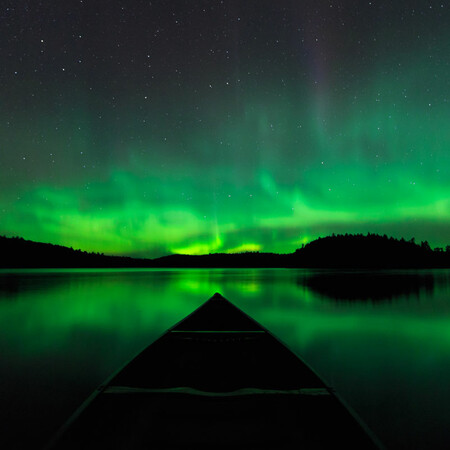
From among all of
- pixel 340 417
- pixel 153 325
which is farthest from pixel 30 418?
pixel 153 325

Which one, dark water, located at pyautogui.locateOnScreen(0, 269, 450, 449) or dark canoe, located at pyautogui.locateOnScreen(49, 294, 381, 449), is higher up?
dark canoe, located at pyautogui.locateOnScreen(49, 294, 381, 449)

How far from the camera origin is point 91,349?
39.1 feet

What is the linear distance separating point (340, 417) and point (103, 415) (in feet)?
9.59

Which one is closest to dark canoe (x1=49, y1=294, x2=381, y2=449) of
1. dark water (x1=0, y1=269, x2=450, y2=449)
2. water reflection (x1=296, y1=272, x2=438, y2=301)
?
dark water (x1=0, y1=269, x2=450, y2=449)

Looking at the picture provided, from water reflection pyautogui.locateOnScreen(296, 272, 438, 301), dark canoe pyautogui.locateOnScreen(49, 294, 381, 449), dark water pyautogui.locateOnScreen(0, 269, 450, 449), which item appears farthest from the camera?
water reflection pyautogui.locateOnScreen(296, 272, 438, 301)

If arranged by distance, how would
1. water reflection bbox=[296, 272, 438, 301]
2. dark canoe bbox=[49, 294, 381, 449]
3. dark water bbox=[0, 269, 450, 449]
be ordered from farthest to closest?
water reflection bbox=[296, 272, 438, 301]
dark water bbox=[0, 269, 450, 449]
dark canoe bbox=[49, 294, 381, 449]

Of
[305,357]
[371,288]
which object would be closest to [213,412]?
[305,357]

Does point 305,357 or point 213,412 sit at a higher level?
point 213,412

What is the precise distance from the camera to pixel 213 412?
4.19m

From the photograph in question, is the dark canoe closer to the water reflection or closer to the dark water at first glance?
the dark water

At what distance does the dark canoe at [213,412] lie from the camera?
3660mm

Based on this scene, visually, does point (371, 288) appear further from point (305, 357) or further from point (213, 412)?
point (213, 412)

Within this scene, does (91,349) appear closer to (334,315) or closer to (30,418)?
(30,418)

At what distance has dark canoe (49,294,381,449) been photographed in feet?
12.0
